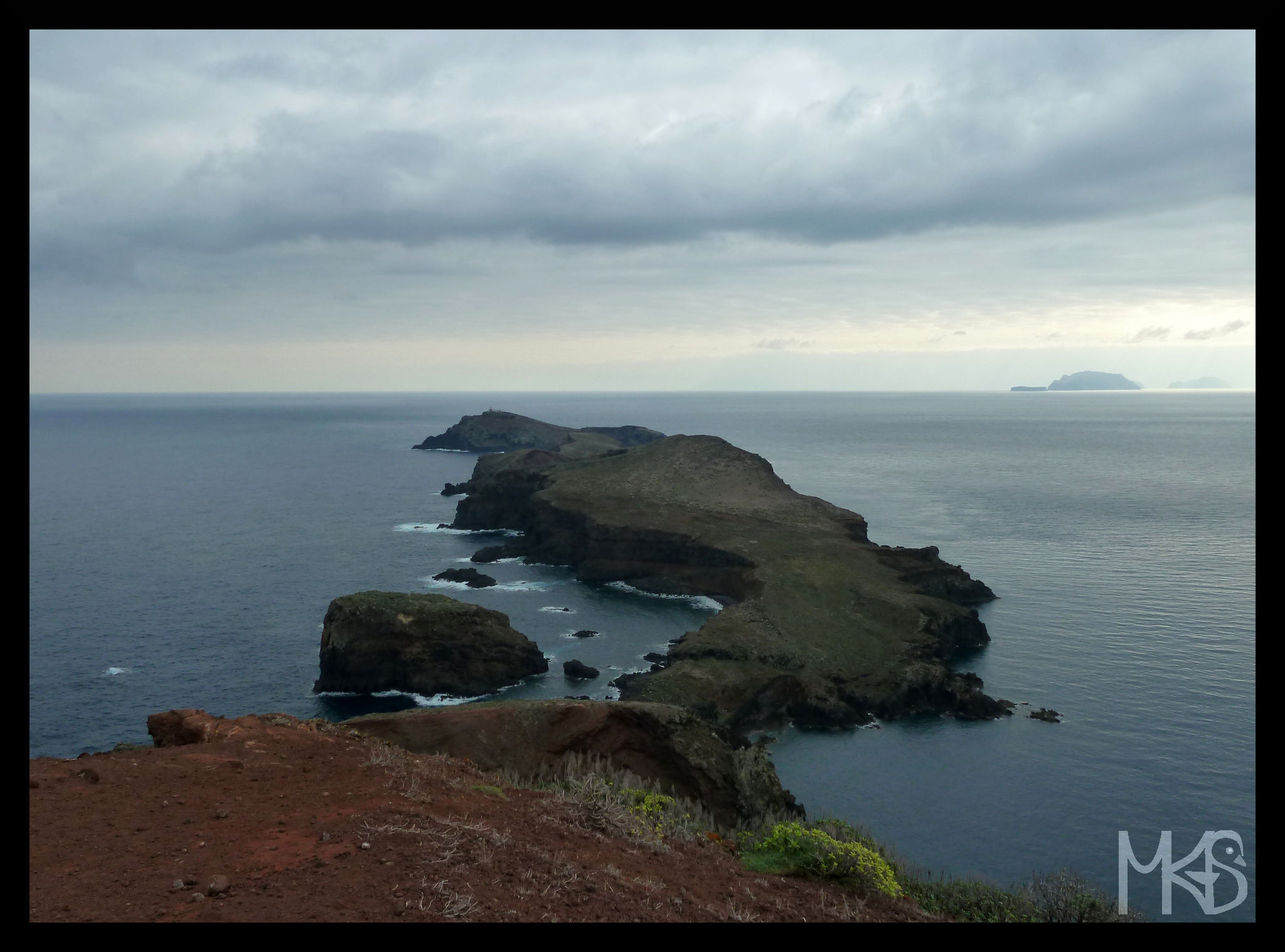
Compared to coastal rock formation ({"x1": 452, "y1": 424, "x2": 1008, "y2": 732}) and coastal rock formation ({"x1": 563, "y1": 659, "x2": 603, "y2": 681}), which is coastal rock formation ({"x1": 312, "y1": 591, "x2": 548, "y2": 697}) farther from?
coastal rock formation ({"x1": 452, "y1": 424, "x2": 1008, "y2": 732})

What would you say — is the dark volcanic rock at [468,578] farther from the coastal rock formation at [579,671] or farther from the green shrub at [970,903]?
the green shrub at [970,903]

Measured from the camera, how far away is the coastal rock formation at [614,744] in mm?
29703

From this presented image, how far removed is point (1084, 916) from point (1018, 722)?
41.6 m

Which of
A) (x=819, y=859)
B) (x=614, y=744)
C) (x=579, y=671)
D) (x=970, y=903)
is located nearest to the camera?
(x=819, y=859)

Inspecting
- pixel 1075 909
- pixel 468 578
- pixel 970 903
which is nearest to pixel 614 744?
pixel 970 903

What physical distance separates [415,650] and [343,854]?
5187 centimetres

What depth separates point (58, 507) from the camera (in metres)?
137

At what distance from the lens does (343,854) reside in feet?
38.9

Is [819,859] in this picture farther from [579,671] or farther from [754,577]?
[754,577]

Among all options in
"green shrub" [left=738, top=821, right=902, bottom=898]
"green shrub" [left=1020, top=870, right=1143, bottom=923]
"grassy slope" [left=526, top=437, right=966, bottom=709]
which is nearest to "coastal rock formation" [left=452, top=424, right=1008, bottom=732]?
"grassy slope" [left=526, top=437, right=966, bottom=709]

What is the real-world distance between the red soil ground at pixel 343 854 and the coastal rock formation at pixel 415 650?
44539 millimetres

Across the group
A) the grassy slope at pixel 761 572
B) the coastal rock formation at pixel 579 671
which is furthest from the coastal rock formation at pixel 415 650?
the grassy slope at pixel 761 572
